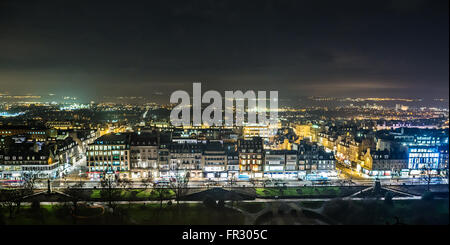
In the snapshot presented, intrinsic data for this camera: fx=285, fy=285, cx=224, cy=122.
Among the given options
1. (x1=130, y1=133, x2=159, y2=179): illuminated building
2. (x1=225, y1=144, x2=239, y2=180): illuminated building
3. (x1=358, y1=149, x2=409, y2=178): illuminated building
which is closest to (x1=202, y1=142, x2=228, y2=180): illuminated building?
(x1=225, y1=144, x2=239, y2=180): illuminated building

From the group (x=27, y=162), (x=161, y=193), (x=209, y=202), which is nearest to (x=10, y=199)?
(x=27, y=162)

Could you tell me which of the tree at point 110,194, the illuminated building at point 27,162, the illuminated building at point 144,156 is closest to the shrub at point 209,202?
the tree at point 110,194

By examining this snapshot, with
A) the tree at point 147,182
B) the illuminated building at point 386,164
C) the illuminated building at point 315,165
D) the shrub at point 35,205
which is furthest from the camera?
the illuminated building at point 386,164

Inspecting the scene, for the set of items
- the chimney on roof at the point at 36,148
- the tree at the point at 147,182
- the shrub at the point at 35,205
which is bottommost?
the shrub at the point at 35,205

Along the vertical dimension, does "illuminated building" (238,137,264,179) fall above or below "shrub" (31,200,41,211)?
above

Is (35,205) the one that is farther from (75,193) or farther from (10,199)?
(75,193)

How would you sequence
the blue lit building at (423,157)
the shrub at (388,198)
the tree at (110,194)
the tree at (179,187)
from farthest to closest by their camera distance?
the blue lit building at (423,157) < the tree at (179,187) < the shrub at (388,198) < the tree at (110,194)

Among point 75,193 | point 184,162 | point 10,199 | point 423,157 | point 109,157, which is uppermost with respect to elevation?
point 109,157

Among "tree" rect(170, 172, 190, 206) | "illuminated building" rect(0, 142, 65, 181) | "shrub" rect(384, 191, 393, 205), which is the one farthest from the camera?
"illuminated building" rect(0, 142, 65, 181)

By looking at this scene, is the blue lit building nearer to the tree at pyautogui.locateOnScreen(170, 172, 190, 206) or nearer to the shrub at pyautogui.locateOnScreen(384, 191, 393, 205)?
the shrub at pyautogui.locateOnScreen(384, 191, 393, 205)

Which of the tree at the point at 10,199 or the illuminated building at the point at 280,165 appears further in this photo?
the illuminated building at the point at 280,165

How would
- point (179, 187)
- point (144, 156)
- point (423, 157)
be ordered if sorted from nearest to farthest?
point (179, 187) → point (144, 156) → point (423, 157)

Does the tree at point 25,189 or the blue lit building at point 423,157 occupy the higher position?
the blue lit building at point 423,157

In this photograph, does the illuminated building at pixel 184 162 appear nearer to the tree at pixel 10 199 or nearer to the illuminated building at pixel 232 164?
the illuminated building at pixel 232 164
